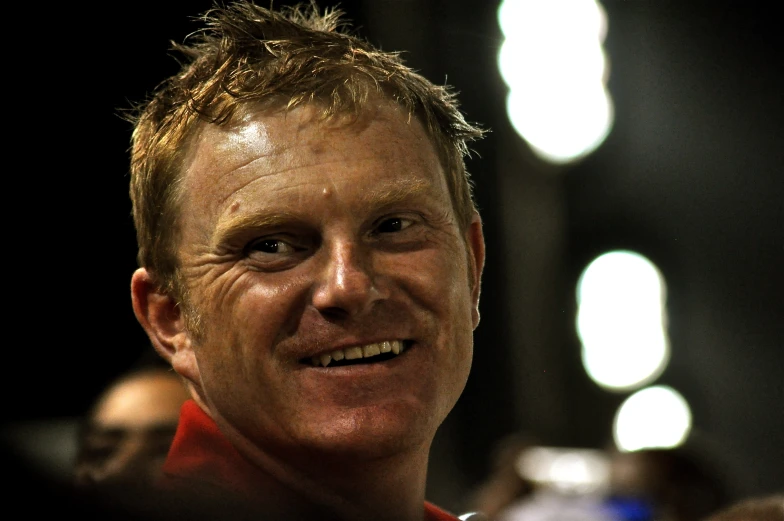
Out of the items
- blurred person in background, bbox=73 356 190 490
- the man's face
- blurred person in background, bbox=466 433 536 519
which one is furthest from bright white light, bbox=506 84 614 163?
the man's face

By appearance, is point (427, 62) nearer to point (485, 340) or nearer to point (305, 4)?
point (305, 4)

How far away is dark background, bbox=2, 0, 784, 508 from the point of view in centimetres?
183

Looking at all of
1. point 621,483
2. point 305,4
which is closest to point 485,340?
point 621,483

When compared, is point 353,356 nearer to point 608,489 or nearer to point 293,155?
point 293,155

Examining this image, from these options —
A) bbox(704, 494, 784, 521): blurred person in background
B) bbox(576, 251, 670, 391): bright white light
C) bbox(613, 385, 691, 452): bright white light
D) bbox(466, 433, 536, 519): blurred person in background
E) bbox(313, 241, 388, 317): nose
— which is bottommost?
bbox(704, 494, 784, 521): blurred person in background

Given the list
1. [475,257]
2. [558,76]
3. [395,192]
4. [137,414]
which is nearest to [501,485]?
[558,76]

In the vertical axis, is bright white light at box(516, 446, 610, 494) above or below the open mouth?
above

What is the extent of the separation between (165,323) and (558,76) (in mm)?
3288

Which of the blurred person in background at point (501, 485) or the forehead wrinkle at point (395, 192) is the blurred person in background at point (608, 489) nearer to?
the blurred person in background at point (501, 485)

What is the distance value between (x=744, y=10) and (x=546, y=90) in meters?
1.24

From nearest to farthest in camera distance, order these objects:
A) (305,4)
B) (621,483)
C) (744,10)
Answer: (305,4) < (744,10) < (621,483)

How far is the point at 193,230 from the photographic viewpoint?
1578 mm

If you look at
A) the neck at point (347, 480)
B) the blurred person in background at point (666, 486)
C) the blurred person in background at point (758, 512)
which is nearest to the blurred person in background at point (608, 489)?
the blurred person in background at point (666, 486)

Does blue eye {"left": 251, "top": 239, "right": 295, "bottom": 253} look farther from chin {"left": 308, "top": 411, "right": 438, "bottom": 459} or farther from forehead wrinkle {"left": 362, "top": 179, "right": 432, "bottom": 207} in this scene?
chin {"left": 308, "top": 411, "right": 438, "bottom": 459}
